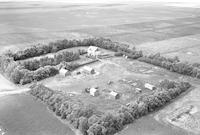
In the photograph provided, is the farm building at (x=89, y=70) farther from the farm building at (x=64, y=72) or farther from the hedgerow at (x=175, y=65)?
the hedgerow at (x=175, y=65)

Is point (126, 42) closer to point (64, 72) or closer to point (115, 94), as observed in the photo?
point (64, 72)

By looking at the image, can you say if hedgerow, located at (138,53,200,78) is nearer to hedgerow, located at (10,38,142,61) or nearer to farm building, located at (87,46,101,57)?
hedgerow, located at (10,38,142,61)

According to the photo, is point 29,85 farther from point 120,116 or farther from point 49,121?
point 120,116

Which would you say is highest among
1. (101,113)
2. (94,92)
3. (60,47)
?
(60,47)

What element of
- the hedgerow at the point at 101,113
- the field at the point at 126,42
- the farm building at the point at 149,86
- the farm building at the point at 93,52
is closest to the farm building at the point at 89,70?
the field at the point at 126,42

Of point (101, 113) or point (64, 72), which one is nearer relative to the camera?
point (101, 113)

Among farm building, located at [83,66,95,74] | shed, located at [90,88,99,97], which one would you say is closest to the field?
shed, located at [90,88,99,97]

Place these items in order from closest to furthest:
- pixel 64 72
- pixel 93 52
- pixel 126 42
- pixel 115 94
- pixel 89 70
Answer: pixel 115 94
pixel 64 72
pixel 89 70
pixel 93 52
pixel 126 42

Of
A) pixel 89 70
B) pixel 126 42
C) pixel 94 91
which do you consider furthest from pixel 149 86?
pixel 126 42
